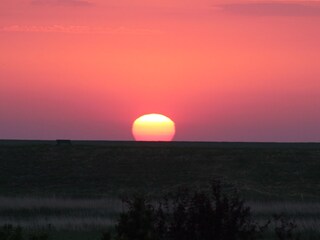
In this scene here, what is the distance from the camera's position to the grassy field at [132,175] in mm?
37200

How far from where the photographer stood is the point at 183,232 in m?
11.9

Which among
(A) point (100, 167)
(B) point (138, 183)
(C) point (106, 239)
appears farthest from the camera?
(A) point (100, 167)

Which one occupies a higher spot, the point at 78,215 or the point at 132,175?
the point at 132,175

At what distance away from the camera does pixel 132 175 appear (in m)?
56.5

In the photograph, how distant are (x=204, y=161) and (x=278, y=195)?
17.7 meters

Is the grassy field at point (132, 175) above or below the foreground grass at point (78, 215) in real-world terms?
above

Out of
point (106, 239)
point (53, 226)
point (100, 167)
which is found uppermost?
point (100, 167)

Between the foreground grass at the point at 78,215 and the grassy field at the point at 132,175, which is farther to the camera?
the grassy field at the point at 132,175

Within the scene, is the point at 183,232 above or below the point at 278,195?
below

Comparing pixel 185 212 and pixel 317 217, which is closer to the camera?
pixel 185 212

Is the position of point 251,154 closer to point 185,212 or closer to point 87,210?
point 87,210

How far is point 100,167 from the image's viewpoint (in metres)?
59.8

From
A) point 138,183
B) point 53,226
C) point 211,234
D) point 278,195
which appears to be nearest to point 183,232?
point 211,234

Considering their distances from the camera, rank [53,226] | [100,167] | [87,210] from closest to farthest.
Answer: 1. [53,226]
2. [87,210]
3. [100,167]
